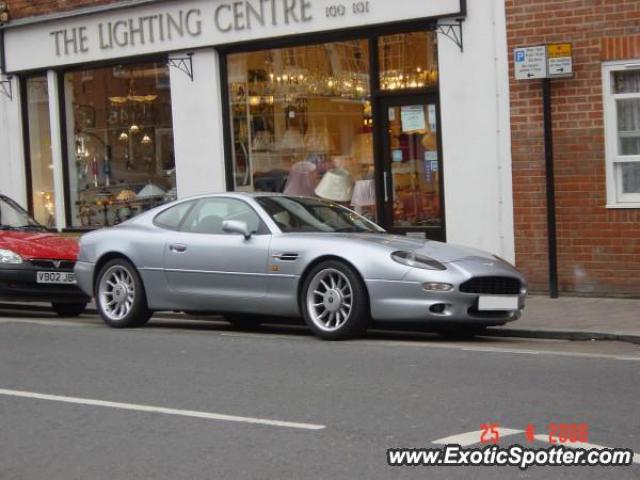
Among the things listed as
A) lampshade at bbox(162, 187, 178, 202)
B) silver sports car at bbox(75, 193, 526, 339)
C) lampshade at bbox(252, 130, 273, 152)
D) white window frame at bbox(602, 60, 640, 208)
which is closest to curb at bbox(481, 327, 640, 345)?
silver sports car at bbox(75, 193, 526, 339)

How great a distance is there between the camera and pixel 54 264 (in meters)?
13.4

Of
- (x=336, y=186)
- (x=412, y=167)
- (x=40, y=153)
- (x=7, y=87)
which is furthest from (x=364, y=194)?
(x=7, y=87)

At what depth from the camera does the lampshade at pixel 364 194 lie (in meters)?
16.4

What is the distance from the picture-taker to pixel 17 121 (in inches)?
821

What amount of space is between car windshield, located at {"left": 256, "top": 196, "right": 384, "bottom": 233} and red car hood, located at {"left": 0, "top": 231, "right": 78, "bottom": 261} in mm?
2990

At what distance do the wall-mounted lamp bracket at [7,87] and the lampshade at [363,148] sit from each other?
7.32 meters

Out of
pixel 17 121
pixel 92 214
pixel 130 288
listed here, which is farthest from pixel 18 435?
pixel 17 121

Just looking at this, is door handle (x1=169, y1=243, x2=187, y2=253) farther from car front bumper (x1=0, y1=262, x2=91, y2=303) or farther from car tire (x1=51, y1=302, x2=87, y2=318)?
car tire (x1=51, y1=302, x2=87, y2=318)

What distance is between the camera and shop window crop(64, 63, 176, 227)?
1877 centimetres

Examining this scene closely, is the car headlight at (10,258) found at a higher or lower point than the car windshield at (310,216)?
lower

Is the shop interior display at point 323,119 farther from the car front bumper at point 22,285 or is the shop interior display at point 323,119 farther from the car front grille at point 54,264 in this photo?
the car front bumper at point 22,285

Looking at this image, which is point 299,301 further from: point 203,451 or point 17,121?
point 17,121

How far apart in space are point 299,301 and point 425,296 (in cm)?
128

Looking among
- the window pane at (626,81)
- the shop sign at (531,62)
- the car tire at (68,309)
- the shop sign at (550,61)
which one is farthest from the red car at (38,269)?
the window pane at (626,81)
